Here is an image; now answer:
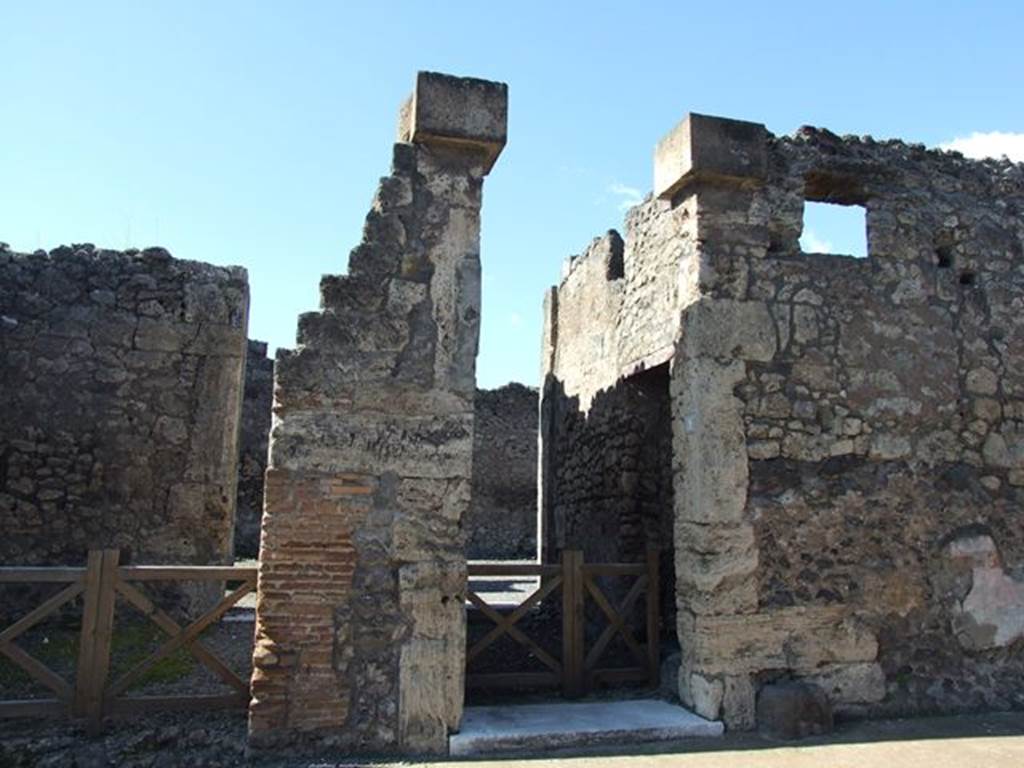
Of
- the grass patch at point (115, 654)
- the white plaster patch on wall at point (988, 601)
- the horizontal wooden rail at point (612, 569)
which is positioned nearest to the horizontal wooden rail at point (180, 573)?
the grass patch at point (115, 654)

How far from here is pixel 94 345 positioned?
25.7 ft

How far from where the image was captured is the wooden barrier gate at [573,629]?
5789 millimetres

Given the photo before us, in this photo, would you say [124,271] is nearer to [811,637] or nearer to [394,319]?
[394,319]

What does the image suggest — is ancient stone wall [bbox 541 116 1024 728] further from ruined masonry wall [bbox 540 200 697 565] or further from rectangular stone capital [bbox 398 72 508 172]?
rectangular stone capital [bbox 398 72 508 172]

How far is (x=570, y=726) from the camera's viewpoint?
5.05 m

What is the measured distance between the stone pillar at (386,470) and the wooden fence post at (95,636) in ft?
3.38

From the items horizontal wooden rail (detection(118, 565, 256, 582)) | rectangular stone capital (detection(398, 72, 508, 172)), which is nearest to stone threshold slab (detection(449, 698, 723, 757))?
horizontal wooden rail (detection(118, 565, 256, 582))

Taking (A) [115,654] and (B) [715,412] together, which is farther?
(A) [115,654]

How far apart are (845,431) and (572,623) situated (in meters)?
2.38

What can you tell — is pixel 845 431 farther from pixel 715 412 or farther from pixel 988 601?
pixel 988 601

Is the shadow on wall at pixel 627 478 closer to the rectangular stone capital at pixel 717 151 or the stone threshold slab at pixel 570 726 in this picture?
the stone threshold slab at pixel 570 726

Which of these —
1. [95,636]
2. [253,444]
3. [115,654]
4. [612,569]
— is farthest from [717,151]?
[253,444]

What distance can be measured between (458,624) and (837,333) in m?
3.36

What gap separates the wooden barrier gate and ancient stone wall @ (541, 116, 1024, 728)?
0.58m
